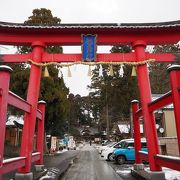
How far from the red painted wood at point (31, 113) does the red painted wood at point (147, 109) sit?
440cm

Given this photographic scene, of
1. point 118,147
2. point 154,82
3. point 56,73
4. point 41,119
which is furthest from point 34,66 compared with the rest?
point 154,82

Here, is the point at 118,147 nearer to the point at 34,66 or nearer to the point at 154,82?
the point at 34,66

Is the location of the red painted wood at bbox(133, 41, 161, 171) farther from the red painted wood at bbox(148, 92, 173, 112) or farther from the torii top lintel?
the torii top lintel

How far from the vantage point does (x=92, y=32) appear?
1223 centimetres

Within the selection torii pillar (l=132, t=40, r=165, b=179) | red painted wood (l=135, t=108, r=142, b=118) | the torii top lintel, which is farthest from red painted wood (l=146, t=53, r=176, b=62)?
red painted wood (l=135, t=108, r=142, b=118)

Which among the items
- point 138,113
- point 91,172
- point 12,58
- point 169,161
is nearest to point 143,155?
point 138,113

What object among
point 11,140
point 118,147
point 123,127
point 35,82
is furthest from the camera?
point 123,127

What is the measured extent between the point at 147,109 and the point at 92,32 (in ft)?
13.8

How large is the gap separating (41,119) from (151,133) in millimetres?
6000

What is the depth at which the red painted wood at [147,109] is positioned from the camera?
10766 mm

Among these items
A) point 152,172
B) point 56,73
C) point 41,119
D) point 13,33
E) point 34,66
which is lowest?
point 152,172

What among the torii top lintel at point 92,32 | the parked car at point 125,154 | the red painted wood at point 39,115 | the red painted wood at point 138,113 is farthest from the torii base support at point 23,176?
the parked car at point 125,154

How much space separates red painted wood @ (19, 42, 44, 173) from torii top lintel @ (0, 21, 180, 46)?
0.57 metres

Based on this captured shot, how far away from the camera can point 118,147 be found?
22.9 m
